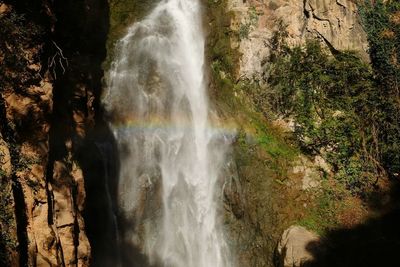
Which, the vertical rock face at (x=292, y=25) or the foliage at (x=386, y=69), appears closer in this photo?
the foliage at (x=386, y=69)

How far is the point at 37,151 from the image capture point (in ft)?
31.4

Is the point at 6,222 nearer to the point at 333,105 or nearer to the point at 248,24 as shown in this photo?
the point at 333,105

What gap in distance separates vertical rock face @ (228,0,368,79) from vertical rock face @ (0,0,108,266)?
908 cm

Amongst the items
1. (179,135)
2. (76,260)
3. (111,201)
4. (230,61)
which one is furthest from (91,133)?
(230,61)

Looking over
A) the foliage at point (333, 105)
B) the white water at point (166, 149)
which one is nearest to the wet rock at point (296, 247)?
the white water at point (166, 149)

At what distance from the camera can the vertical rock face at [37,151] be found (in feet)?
28.3

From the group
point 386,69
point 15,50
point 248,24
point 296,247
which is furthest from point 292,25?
point 15,50

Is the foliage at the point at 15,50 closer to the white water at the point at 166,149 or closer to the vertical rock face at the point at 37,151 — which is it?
the vertical rock face at the point at 37,151

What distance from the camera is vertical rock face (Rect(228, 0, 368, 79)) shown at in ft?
61.8

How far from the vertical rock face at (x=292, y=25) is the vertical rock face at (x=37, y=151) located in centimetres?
908

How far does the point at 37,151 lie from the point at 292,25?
43.9ft

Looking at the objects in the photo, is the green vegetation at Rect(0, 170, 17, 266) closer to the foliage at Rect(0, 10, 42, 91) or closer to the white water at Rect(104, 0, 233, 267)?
the foliage at Rect(0, 10, 42, 91)

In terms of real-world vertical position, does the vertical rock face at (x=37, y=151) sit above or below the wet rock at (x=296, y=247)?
above

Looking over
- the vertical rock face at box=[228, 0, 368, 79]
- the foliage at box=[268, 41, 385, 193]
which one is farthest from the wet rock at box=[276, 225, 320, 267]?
the vertical rock face at box=[228, 0, 368, 79]
